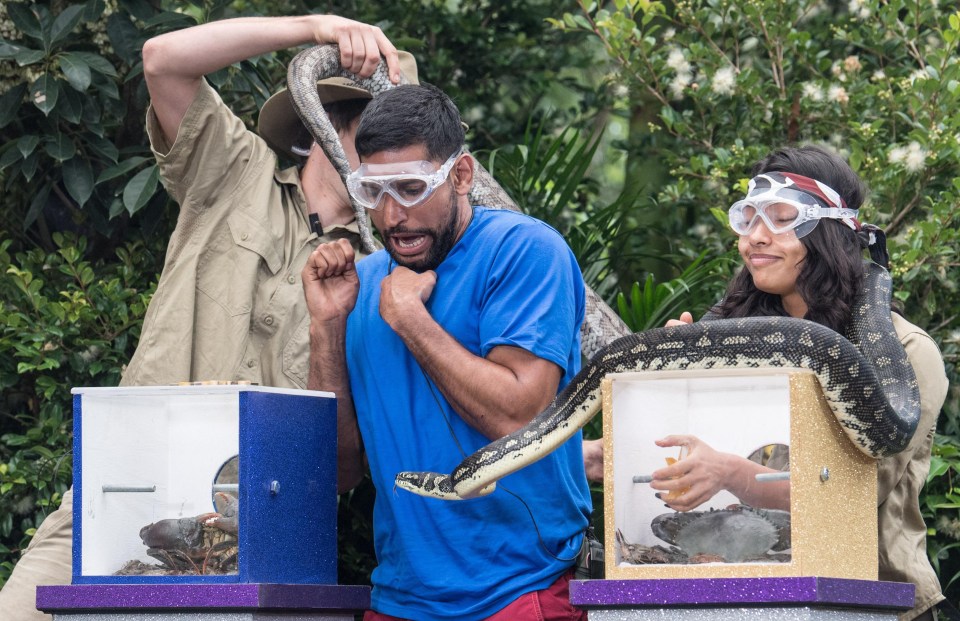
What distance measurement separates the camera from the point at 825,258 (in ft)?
13.1

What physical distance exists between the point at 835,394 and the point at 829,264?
2.65ft

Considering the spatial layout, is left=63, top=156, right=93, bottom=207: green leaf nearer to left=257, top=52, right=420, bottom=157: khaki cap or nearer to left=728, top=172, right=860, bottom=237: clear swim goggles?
left=257, top=52, right=420, bottom=157: khaki cap

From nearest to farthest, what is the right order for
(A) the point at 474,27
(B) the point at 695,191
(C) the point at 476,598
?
(C) the point at 476,598 < (B) the point at 695,191 < (A) the point at 474,27

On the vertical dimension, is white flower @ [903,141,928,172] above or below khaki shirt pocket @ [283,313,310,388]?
above

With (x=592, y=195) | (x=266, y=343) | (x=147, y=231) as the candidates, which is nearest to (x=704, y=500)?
(x=266, y=343)

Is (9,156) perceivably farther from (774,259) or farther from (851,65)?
(851,65)

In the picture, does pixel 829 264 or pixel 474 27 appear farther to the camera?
pixel 474 27

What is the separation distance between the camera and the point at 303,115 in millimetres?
5570

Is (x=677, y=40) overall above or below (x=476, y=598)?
above

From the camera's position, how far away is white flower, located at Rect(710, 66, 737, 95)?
6.74 metres

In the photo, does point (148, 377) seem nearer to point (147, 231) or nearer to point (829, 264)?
point (147, 231)

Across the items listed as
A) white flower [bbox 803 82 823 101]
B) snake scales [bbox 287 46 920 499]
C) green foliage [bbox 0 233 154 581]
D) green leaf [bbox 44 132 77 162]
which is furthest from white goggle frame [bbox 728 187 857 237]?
green leaf [bbox 44 132 77 162]

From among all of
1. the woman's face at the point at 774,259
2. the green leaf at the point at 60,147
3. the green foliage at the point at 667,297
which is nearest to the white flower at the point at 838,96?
the green foliage at the point at 667,297

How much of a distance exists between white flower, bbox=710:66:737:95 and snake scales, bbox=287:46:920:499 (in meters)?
2.87
